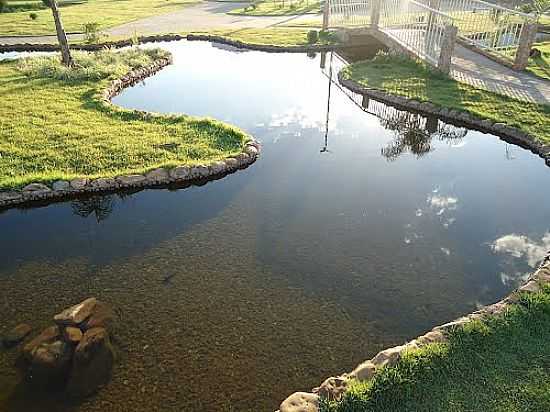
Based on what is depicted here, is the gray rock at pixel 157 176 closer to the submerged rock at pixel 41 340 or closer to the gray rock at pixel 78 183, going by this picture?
the gray rock at pixel 78 183

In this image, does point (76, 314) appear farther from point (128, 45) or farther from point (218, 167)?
point (128, 45)

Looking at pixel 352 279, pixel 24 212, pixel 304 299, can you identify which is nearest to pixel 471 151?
pixel 352 279

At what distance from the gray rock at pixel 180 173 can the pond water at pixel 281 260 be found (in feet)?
1.33

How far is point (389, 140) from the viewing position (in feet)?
38.9

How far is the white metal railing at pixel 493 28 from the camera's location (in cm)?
1591

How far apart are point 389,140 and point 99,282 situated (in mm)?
8062

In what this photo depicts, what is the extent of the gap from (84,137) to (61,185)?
7.44 ft

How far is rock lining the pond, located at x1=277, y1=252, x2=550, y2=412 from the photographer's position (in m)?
4.79

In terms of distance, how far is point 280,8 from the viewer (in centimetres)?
3047

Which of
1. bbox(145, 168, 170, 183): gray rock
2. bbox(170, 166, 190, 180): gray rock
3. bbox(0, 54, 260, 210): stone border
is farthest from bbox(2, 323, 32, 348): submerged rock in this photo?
bbox(170, 166, 190, 180): gray rock

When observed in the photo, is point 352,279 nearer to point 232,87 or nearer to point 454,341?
point 454,341

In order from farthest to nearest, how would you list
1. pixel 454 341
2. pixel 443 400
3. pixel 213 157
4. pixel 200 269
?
pixel 213 157, pixel 200 269, pixel 454 341, pixel 443 400

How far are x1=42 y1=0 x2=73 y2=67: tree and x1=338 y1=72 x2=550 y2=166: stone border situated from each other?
10.2 m

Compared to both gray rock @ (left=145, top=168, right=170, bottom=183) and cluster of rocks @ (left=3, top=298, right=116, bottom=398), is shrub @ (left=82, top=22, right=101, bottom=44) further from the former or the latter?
cluster of rocks @ (left=3, top=298, right=116, bottom=398)
